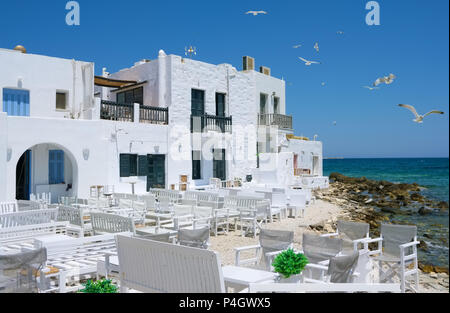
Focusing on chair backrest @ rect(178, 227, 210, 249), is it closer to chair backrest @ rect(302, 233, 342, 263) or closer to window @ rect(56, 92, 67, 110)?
chair backrest @ rect(302, 233, 342, 263)

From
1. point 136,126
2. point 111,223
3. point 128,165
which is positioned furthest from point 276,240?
point 136,126

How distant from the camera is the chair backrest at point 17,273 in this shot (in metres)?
3.91

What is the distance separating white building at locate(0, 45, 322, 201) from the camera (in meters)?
14.2

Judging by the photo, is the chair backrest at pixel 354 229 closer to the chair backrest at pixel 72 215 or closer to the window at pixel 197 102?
the chair backrest at pixel 72 215

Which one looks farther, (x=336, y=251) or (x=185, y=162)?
(x=185, y=162)

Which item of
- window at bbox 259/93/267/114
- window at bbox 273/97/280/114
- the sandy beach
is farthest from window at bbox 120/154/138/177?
window at bbox 273/97/280/114

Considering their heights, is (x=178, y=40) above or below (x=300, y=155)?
above

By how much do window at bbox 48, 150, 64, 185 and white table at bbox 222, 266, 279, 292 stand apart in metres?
12.0

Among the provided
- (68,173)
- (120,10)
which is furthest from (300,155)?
(120,10)

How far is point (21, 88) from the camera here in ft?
47.4

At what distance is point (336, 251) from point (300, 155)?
23.4 m
